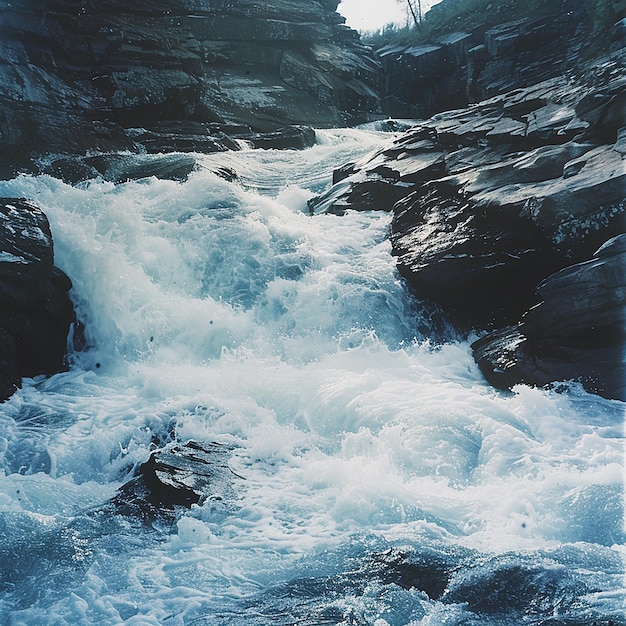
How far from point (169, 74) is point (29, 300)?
17.8m

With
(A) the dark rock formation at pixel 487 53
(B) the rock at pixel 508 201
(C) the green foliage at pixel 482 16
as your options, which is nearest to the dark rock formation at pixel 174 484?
(B) the rock at pixel 508 201

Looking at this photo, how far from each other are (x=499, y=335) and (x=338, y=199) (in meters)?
5.59

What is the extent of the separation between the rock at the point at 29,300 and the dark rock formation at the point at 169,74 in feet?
26.3

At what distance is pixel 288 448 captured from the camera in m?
6.05

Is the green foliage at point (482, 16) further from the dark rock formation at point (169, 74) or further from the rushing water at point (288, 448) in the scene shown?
the rushing water at point (288, 448)

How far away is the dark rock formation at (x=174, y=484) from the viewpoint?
16.3ft

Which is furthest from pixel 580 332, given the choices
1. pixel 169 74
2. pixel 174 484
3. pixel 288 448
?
pixel 169 74

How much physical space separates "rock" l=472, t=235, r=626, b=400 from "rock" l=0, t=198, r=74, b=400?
20.3ft

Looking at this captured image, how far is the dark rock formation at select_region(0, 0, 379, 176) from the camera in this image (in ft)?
59.0

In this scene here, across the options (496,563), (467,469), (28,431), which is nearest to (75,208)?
(28,431)

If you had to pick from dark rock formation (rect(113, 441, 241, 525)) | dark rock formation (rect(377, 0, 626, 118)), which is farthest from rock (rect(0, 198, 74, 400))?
dark rock formation (rect(377, 0, 626, 118))

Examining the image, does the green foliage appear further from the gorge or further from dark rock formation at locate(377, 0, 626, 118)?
the gorge

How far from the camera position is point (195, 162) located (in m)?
14.4

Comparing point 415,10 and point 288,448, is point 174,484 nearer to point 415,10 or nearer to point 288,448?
point 288,448
